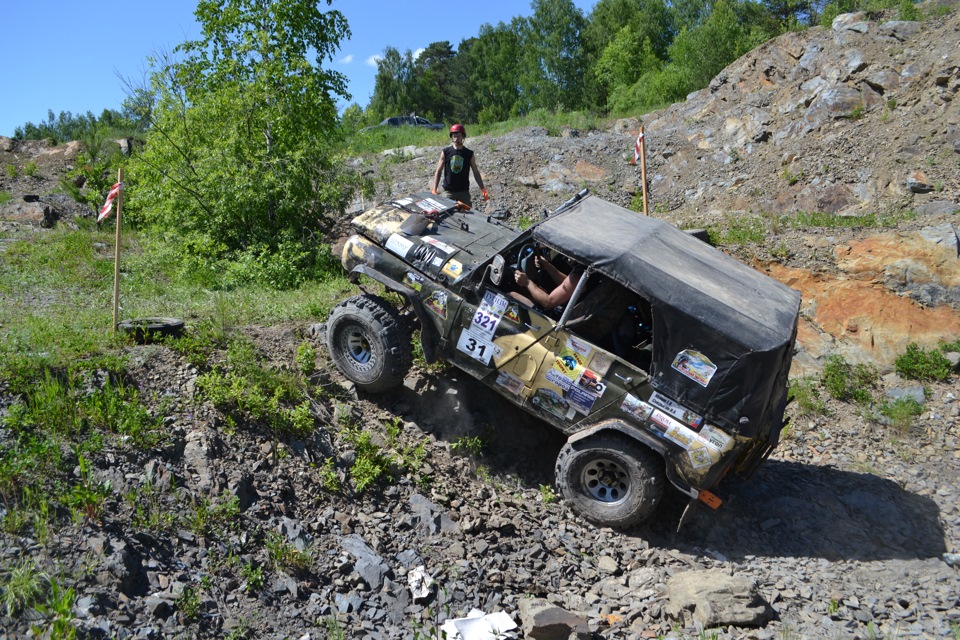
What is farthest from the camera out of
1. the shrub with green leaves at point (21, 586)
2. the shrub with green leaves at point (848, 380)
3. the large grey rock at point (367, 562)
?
the shrub with green leaves at point (848, 380)

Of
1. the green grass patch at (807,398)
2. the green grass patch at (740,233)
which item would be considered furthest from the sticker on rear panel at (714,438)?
the green grass patch at (740,233)

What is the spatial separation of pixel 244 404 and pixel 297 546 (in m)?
1.44

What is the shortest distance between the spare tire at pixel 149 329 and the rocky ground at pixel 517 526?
214mm

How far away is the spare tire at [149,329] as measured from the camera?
6.07 m

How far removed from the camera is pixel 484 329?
562cm

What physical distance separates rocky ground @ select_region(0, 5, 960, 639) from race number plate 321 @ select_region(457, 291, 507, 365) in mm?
935

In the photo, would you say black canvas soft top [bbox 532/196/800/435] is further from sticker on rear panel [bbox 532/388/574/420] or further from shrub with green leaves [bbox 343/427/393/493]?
shrub with green leaves [bbox 343/427/393/493]

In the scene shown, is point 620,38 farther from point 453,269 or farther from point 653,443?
point 653,443

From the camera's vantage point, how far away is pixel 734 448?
4922mm

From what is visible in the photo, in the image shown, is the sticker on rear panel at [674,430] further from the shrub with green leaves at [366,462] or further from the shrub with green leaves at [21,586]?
the shrub with green leaves at [21,586]

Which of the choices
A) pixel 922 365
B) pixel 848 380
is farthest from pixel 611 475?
pixel 922 365

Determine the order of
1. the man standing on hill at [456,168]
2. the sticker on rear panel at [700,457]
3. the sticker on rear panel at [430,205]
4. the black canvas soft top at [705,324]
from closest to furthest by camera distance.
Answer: the black canvas soft top at [705,324] < the sticker on rear panel at [700,457] < the sticker on rear panel at [430,205] < the man standing on hill at [456,168]

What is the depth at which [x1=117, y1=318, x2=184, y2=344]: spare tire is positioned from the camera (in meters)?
6.07

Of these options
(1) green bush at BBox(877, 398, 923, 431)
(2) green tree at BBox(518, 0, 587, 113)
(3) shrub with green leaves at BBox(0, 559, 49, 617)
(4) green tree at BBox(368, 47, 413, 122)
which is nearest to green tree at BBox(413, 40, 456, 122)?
(4) green tree at BBox(368, 47, 413, 122)
